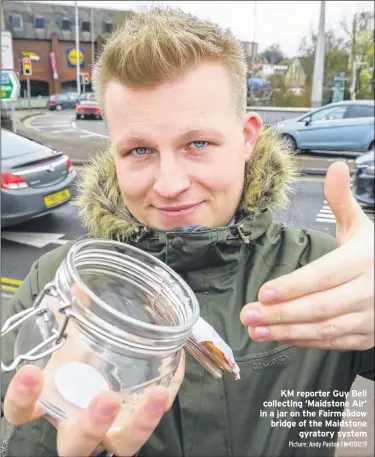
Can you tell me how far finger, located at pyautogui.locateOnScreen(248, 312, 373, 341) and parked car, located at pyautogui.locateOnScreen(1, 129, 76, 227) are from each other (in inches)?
51.0

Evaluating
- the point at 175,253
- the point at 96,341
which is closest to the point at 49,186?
the point at 175,253

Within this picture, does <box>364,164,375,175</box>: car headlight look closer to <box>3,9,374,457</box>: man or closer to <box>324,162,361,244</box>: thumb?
<box>3,9,374,457</box>: man

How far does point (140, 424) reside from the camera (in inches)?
13.4

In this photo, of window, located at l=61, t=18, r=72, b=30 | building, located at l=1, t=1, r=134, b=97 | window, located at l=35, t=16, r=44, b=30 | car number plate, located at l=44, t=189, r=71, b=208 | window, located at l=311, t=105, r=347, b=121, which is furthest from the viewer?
window, located at l=311, t=105, r=347, b=121

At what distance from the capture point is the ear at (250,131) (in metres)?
0.58

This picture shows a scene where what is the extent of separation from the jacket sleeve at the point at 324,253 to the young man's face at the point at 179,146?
121mm

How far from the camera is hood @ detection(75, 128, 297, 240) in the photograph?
23.0 inches

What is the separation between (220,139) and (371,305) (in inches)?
9.8

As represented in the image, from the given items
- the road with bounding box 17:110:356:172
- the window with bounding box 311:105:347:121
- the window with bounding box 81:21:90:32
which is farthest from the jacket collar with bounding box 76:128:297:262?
the window with bounding box 311:105:347:121

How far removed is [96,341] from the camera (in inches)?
13.9

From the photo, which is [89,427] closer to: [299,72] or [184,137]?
[184,137]

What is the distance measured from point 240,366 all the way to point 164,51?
1.12ft

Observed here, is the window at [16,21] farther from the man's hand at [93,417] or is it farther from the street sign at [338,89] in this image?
the street sign at [338,89]

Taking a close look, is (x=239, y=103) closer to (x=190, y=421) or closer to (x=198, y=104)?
(x=198, y=104)
